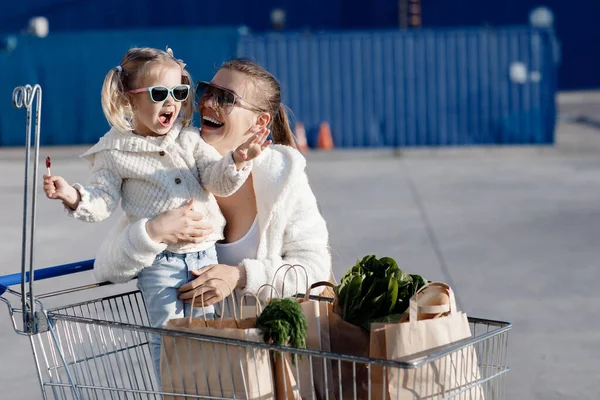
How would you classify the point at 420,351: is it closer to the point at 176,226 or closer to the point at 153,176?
the point at 176,226

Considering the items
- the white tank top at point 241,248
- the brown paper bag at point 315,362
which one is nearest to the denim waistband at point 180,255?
the white tank top at point 241,248

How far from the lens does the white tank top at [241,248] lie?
3.35 m

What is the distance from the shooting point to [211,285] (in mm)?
3131

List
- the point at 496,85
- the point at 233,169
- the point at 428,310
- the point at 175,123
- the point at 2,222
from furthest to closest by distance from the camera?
the point at 496,85 < the point at 2,222 < the point at 175,123 < the point at 233,169 < the point at 428,310

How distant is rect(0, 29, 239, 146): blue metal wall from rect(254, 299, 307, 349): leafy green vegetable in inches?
647

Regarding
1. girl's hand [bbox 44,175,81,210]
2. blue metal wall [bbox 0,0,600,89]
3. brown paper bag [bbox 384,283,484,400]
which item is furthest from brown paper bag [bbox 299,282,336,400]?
blue metal wall [bbox 0,0,600,89]

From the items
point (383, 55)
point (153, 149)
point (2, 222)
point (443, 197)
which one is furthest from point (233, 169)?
point (383, 55)

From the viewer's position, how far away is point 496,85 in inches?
727

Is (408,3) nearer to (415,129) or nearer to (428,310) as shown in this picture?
(415,129)

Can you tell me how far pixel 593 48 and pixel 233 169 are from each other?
3106cm

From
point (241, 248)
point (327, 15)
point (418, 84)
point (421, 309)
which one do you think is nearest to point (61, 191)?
point (241, 248)

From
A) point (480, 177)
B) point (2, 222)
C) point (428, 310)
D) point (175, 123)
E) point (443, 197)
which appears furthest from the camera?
point (480, 177)

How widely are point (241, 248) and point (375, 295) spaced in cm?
63

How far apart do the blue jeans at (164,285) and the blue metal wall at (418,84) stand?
606 inches
